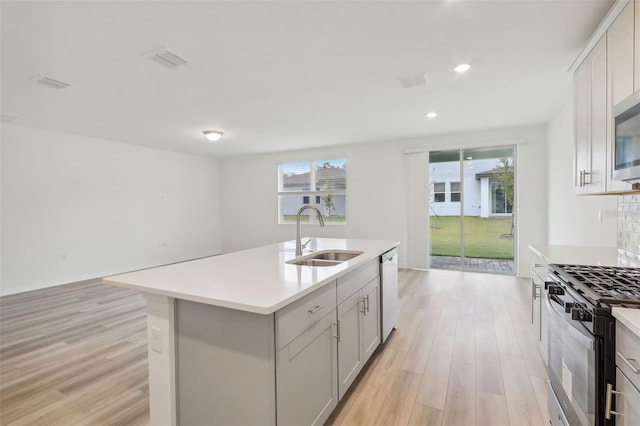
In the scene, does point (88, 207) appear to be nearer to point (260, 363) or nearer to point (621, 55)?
point (260, 363)

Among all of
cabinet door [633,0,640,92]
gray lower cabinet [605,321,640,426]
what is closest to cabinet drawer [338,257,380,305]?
gray lower cabinet [605,321,640,426]

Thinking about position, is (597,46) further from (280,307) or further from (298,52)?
(280,307)

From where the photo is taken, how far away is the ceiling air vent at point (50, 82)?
2.98 m

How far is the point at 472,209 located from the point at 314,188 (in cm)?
336

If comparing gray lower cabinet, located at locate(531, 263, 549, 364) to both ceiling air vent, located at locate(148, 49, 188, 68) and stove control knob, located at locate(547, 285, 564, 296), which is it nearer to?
stove control knob, located at locate(547, 285, 564, 296)

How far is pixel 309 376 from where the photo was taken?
1535mm

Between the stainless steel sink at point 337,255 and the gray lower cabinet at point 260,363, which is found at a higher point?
the stainless steel sink at point 337,255

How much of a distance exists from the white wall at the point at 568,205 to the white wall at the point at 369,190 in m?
0.32

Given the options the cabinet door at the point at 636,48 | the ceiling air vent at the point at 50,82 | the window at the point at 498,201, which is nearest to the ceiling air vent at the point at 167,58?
the ceiling air vent at the point at 50,82

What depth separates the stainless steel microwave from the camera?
56.2 inches

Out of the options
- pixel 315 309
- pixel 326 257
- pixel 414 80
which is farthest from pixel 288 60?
pixel 315 309

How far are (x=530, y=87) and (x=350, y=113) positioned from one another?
7.04 ft

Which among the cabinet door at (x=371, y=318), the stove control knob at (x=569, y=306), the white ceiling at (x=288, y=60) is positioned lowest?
the cabinet door at (x=371, y=318)

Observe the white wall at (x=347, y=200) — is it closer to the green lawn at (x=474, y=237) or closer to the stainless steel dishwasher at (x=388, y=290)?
the green lawn at (x=474, y=237)
